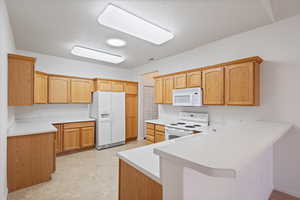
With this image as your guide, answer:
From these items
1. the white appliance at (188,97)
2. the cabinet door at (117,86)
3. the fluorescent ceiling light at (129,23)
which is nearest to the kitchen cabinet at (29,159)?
the fluorescent ceiling light at (129,23)

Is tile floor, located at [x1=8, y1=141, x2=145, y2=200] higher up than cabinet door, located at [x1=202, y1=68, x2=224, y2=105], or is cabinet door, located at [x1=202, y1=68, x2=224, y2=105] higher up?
cabinet door, located at [x1=202, y1=68, x2=224, y2=105]

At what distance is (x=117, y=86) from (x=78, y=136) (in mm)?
1791

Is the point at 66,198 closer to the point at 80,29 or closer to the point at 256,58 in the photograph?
the point at 80,29

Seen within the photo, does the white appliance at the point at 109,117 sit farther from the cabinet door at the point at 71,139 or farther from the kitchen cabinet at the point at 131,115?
the cabinet door at the point at 71,139

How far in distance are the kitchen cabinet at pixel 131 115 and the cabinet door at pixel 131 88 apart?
0.48ft

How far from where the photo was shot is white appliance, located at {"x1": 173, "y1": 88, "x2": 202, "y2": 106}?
8.98ft

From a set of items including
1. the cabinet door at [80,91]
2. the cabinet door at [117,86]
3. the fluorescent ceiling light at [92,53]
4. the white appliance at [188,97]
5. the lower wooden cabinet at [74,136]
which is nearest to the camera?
the white appliance at [188,97]

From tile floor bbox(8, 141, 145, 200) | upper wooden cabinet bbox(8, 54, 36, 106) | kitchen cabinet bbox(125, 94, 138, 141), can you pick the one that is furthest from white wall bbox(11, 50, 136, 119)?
upper wooden cabinet bbox(8, 54, 36, 106)

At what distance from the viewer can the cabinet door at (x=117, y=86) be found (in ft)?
13.9

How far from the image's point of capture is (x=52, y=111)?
3.66 metres

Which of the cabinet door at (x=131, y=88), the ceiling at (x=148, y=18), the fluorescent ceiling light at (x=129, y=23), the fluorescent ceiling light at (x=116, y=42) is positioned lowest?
the cabinet door at (x=131, y=88)

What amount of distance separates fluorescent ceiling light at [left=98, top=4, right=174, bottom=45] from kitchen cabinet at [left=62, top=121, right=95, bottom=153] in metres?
2.72

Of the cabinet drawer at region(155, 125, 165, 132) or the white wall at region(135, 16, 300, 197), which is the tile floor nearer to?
the cabinet drawer at region(155, 125, 165, 132)

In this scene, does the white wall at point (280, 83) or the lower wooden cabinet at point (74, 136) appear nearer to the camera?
the white wall at point (280, 83)
